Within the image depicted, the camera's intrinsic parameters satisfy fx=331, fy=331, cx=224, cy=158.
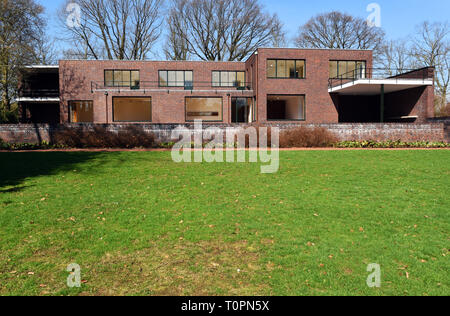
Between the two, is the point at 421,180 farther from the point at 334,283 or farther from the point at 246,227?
the point at 334,283

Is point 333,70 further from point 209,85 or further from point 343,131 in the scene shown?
point 209,85

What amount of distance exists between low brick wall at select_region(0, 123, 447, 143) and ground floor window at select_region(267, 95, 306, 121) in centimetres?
928

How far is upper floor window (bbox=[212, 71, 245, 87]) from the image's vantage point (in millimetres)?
33781

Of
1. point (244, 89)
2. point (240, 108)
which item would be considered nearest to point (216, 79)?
point (244, 89)

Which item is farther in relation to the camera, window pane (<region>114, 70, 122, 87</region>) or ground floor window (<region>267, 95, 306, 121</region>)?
window pane (<region>114, 70, 122, 87</region>)

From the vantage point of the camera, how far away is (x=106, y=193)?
7.68 m

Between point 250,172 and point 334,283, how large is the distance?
658 centimetres

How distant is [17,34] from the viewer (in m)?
24.8

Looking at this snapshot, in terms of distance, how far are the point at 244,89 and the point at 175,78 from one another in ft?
23.2

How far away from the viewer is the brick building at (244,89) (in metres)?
28.9

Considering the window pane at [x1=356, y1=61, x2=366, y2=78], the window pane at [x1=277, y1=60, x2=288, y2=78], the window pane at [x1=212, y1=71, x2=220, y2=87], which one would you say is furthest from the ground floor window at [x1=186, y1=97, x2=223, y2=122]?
the window pane at [x1=356, y1=61, x2=366, y2=78]

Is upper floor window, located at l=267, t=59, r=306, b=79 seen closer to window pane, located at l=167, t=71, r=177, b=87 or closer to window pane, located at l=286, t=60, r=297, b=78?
window pane, located at l=286, t=60, r=297, b=78

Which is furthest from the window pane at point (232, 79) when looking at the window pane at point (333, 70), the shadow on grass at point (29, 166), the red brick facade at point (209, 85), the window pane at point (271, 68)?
the shadow on grass at point (29, 166)
